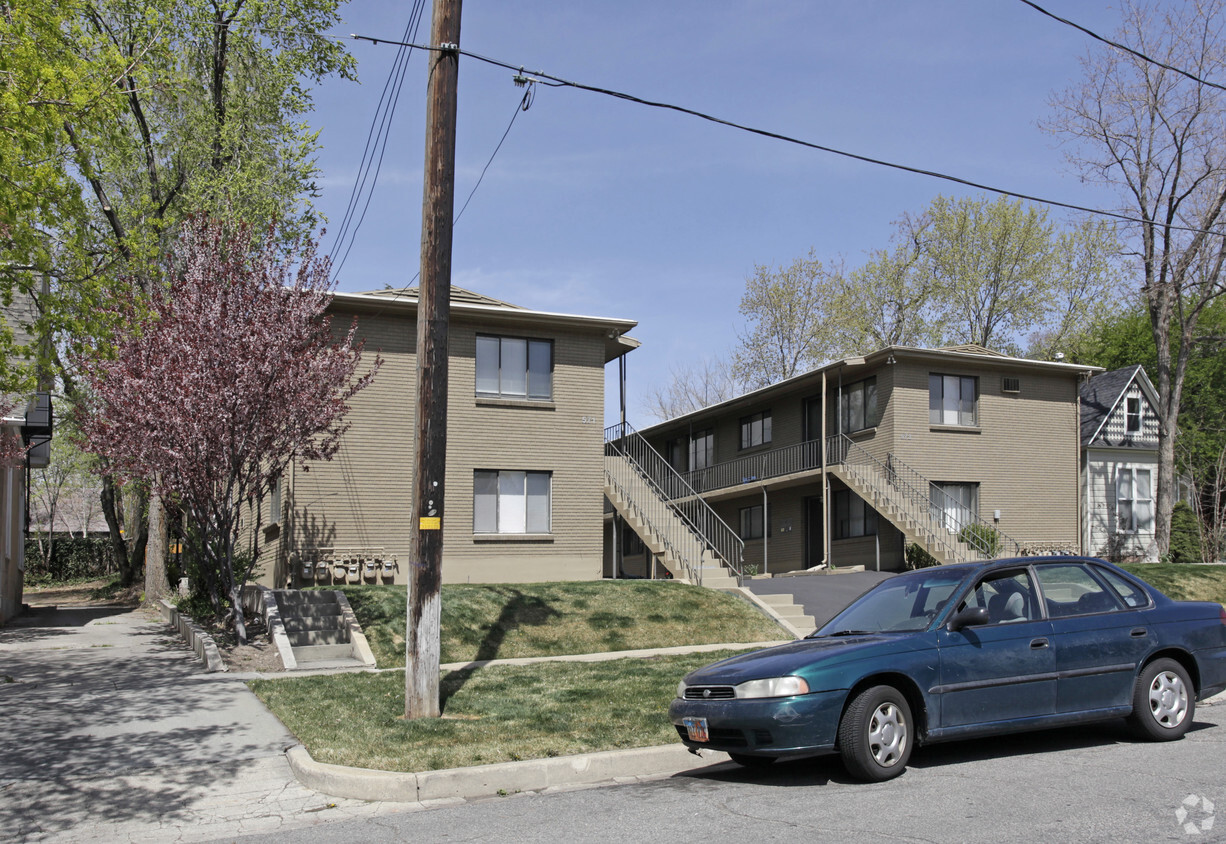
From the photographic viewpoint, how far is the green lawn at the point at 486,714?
862 cm

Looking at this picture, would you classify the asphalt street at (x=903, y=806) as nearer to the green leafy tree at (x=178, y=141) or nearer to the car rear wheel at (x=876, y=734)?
the car rear wheel at (x=876, y=734)

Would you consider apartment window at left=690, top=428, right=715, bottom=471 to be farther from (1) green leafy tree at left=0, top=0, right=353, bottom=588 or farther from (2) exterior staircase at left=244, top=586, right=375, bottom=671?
(2) exterior staircase at left=244, top=586, right=375, bottom=671

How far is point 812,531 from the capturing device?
30.8m

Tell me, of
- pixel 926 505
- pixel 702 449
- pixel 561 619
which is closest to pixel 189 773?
pixel 561 619

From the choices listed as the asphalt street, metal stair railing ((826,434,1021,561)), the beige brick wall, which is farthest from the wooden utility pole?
metal stair railing ((826,434,1021,561))

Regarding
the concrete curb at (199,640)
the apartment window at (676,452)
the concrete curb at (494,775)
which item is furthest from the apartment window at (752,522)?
the concrete curb at (494,775)

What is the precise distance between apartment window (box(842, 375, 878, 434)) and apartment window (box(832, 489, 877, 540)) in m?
1.85

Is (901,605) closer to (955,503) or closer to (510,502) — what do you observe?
(510,502)

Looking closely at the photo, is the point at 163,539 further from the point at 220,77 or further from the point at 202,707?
the point at 202,707

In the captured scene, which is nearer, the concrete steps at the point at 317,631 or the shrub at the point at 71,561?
the concrete steps at the point at 317,631

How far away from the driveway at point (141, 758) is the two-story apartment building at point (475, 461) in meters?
6.58

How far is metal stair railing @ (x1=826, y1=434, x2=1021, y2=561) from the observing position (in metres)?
24.6

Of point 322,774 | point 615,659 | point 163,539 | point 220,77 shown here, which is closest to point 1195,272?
point 615,659

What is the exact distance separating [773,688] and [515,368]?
15572 mm
